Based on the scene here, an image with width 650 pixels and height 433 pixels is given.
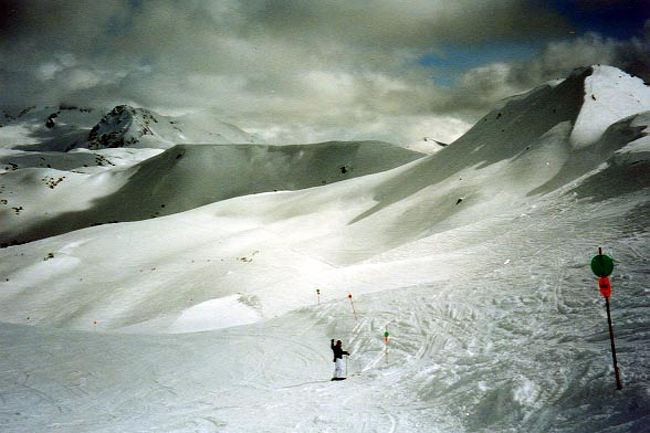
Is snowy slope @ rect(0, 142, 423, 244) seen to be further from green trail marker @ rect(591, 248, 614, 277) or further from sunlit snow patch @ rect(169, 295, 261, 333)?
green trail marker @ rect(591, 248, 614, 277)

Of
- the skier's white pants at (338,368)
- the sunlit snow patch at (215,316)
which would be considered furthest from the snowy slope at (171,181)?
the skier's white pants at (338,368)

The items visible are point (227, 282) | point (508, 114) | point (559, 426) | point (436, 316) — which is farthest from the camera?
point (508, 114)

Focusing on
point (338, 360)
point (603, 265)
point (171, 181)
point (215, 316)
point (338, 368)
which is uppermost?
point (171, 181)

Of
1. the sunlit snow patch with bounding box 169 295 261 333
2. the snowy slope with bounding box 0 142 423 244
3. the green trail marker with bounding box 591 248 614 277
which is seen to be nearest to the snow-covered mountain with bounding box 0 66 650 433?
the sunlit snow patch with bounding box 169 295 261 333

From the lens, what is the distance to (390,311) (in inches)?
711

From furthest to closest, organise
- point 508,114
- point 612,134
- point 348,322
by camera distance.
→ point 508,114, point 612,134, point 348,322

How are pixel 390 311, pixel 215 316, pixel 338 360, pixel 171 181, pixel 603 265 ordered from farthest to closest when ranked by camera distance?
pixel 171 181 → pixel 215 316 → pixel 390 311 → pixel 338 360 → pixel 603 265

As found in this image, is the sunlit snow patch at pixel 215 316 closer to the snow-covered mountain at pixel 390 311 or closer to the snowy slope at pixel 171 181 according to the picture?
the snow-covered mountain at pixel 390 311

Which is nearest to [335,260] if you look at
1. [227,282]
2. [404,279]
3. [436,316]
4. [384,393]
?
[227,282]

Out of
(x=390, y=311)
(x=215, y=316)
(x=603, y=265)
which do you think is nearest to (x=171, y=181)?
(x=215, y=316)

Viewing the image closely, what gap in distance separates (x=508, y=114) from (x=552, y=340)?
151ft

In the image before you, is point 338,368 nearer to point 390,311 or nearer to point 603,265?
point 390,311

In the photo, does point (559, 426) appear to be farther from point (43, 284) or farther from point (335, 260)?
point (43, 284)

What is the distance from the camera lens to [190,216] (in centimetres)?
6034
